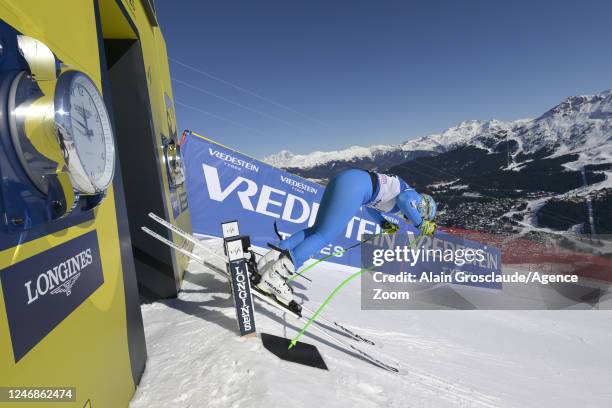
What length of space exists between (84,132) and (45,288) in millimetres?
643

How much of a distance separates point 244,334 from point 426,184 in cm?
19280

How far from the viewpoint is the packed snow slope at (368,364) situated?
229cm

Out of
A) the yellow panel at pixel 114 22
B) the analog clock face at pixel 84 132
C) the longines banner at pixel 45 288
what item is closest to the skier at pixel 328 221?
the longines banner at pixel 45 288

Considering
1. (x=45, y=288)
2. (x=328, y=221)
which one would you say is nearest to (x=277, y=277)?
(x=328, y=221)

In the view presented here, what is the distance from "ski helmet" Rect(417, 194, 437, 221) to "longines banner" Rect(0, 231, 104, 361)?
407 cm

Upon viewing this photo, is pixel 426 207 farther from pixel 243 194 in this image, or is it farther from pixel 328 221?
pixel 243 194

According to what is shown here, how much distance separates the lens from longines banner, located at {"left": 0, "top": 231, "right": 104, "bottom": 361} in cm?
108

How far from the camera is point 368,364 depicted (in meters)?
3.15

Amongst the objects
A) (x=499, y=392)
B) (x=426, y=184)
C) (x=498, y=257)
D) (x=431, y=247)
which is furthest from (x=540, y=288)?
(x=426, y=184)


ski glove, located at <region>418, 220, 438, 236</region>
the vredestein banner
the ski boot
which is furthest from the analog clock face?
the vredestein banner

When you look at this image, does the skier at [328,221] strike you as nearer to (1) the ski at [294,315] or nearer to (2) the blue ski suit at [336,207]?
(2) the blue ski suit at [336,207]

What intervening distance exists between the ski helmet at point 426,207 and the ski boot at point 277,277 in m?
2.16

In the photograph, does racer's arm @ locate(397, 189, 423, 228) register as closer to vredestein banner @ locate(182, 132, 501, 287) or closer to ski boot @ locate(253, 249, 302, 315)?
ski boot @ locate(253, 249, 302, 315)

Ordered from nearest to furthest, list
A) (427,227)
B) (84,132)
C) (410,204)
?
(84,132), (410,204), (427,227)
